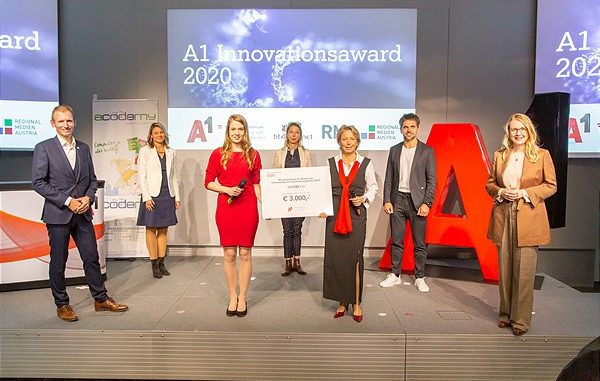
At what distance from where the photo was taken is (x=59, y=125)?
3439 millimetres

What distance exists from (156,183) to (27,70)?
259 centimetres

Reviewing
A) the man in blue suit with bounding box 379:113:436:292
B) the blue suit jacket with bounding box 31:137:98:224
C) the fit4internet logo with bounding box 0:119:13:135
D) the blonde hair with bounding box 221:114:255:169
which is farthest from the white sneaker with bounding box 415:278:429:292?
the fit4internet logo with bounding box 0:119:13:135

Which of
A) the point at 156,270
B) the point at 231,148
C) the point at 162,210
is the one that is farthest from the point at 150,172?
the point at 231,148

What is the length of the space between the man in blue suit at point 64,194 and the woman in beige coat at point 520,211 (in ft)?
10.1

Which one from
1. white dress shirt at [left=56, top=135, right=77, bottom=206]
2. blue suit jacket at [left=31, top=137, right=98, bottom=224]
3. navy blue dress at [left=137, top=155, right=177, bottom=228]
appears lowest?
navy blue dress at [left=137, top=155, right=177, bottom=228]

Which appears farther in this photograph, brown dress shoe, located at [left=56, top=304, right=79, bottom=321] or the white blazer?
the white blazer

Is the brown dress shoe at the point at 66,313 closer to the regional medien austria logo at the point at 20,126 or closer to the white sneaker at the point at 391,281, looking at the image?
the white sneaker at the point at 391,281

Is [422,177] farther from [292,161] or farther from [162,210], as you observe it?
[162,210]

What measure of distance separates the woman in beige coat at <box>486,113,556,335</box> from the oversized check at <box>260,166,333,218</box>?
4.09ft

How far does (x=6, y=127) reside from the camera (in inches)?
226

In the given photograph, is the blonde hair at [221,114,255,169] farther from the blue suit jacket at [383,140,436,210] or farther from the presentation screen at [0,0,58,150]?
the presentation screen at [0,0,58,150]

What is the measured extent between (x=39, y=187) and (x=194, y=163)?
275 centimetres

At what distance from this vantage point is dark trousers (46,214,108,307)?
353 centimetres

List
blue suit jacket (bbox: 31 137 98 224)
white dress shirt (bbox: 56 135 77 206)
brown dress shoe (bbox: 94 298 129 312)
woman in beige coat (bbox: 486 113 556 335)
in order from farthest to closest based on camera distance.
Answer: brown dress shoe (bbox: 94 298 129 312) → white dress shirt (bbox: 56 135 77 206) → blue suit jacket (bbox: 31 137 98 224) → woman in beige coat (bbox: 486 113 556 335)
